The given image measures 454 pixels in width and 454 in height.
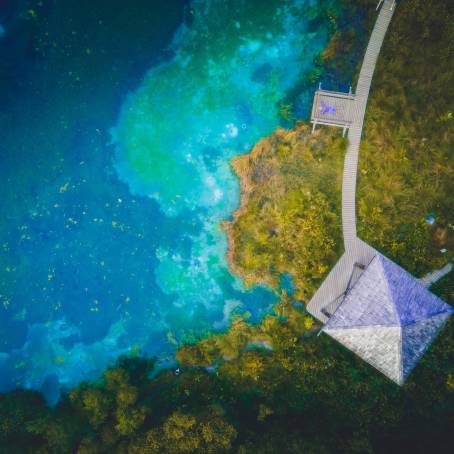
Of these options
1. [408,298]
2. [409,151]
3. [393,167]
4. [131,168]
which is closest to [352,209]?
[393,167]

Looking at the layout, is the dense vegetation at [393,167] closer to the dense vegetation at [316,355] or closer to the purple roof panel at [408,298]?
the dense vegetation at [316,355]

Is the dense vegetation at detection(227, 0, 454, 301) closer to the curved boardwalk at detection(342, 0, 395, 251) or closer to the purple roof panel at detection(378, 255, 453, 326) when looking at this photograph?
the curved boardwalk at detection(342, 0, 395, 251)

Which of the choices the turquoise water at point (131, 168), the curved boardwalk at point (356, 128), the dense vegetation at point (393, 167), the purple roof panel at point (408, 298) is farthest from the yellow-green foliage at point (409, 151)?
the turquoise water at point (131, 168)

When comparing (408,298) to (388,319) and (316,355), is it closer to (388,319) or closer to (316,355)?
(388,319)

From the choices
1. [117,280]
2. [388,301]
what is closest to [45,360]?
[117,280]

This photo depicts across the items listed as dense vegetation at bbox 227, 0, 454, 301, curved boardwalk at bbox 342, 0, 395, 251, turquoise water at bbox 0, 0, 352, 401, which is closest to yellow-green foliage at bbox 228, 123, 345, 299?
dense vegetation at bbox 227, 0, 454, 301

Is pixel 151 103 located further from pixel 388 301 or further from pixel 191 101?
pixel 388 301

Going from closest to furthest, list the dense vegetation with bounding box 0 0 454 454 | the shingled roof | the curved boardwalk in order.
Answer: the shingled roof → the dense vegetation with bounding box 0 0 454 454 → the curved boardwalk
